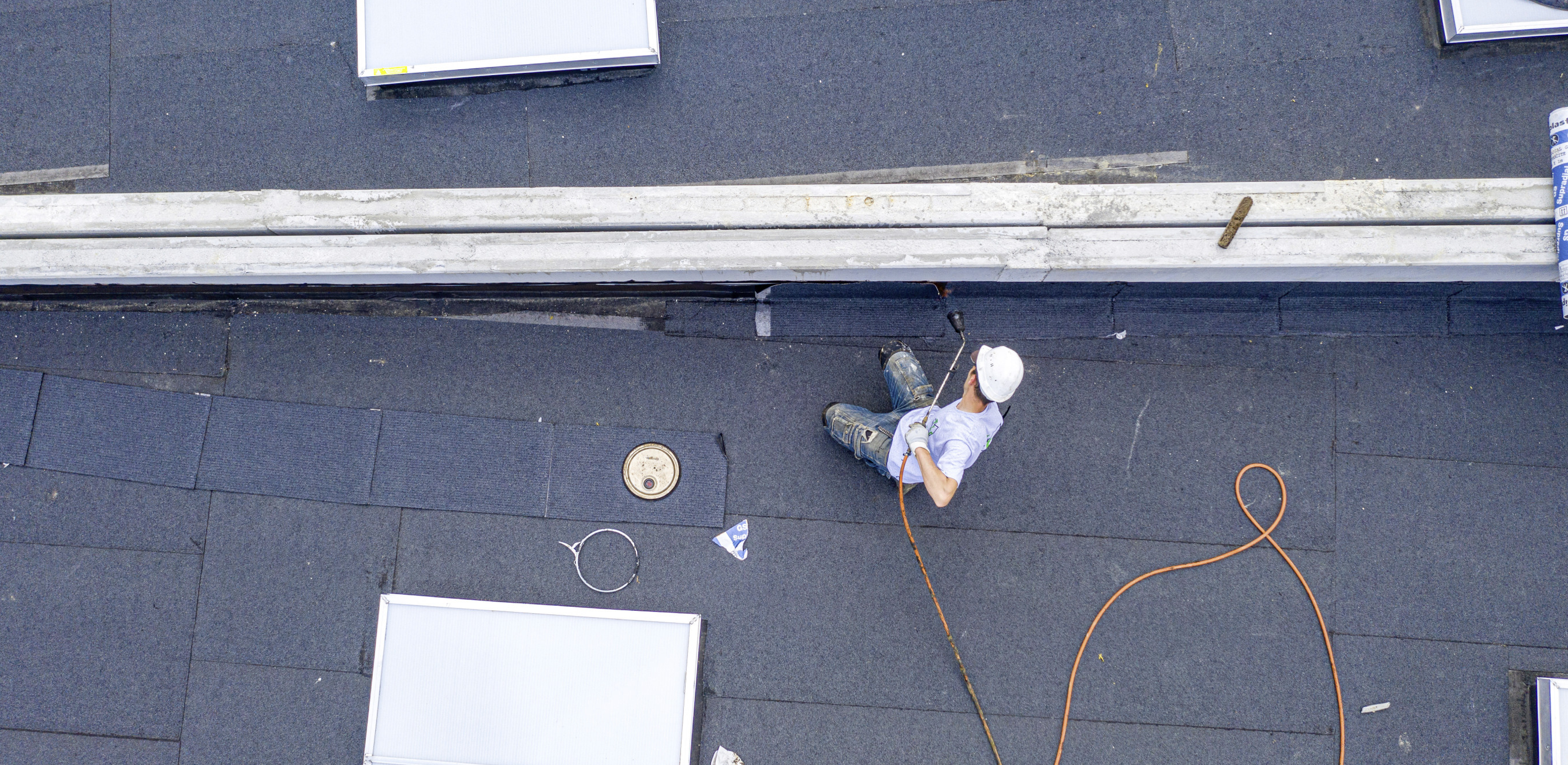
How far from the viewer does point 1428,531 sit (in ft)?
12.9

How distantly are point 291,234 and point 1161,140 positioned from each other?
4280 mm

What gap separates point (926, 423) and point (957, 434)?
8.0 inches

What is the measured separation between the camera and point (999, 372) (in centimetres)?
305

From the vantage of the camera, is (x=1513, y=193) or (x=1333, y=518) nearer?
(x=1513, y=193)

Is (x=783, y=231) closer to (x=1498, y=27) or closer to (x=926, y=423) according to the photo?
(x=926, y=423)

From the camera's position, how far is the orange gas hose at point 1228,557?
12.6 ft

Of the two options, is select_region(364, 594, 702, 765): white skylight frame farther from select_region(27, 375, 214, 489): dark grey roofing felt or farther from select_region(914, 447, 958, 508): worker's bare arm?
select_region(27, 375, 214, 489): dark grey roofing felt

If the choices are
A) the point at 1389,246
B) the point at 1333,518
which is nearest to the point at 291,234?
the point at 1389,246

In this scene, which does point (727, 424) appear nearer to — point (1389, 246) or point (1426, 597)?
A: point (1389, 246)

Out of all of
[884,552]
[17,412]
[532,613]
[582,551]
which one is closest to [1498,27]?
[884,552]

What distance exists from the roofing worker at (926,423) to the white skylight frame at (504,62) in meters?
1.96

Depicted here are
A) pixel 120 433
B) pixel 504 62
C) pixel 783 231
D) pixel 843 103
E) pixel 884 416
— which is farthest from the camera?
pixel 843 103

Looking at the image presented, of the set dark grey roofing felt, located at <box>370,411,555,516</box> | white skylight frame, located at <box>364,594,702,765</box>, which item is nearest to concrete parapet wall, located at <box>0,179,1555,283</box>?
dark grey roofing felt, located at <box>370,411,555,516</box>

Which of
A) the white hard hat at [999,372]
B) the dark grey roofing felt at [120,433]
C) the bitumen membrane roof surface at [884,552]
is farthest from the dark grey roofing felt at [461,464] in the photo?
Result: the white hard hat at [999,372]
